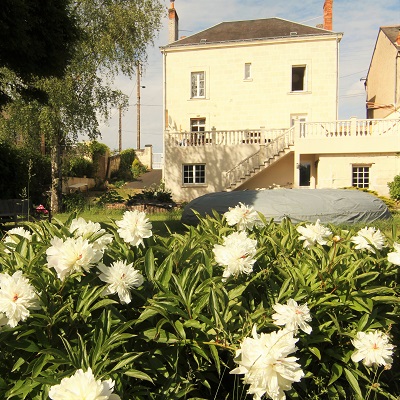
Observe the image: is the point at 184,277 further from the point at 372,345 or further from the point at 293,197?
the point at 293,197

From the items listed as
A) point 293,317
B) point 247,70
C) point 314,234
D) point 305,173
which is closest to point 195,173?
point 305,173

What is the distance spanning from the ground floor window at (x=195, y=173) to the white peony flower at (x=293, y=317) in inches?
898

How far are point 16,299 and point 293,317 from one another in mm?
1159

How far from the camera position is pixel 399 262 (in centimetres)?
228

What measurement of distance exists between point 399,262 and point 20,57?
354 inches

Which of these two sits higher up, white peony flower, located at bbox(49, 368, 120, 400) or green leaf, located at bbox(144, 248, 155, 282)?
green leaf, located at bbox(144, 248, 155, 282)

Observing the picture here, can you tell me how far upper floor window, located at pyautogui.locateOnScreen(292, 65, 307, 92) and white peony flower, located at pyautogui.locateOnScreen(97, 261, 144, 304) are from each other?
26267 mm

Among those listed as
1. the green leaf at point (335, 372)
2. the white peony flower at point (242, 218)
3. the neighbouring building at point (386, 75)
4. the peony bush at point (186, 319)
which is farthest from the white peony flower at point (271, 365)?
the neighbouring building at point (386, 75)

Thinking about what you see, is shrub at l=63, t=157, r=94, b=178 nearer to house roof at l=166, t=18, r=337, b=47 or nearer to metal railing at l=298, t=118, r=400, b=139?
house roof at l=166, t=18, r=337, b=47

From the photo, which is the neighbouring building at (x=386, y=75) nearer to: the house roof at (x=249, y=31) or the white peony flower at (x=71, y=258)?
the house roof at (x=249, y=31)

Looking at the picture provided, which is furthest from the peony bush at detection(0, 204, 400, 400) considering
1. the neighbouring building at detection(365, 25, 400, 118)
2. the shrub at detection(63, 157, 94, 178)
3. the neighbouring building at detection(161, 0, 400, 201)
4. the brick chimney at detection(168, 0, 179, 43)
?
the brick chimney at detection(168, 0, 179, 43)

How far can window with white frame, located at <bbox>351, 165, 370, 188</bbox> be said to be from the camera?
846 inches

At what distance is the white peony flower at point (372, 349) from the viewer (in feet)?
6.19

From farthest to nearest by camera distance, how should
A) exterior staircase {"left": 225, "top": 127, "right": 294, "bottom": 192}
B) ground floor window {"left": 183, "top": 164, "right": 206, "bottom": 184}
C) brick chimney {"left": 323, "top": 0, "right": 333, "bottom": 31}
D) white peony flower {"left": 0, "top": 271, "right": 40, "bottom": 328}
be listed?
brick chimney {"left": 323, "top": 0, "right": 333, "bottom": 31} → ground floor window {"left": 183, "top": 164, "right": 206, "bottom": 184} → exterior staircase {"left": 225, "top": 127, "right": 294, "bottom": 192} → white peony flower {"left": 0, "top": 271, "right": 40, "bottom": 328}
